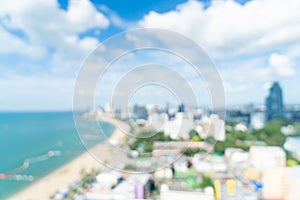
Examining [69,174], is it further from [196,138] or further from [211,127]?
[211,127]

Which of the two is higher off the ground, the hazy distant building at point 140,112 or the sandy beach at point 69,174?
the hazy distant building at point 140,112

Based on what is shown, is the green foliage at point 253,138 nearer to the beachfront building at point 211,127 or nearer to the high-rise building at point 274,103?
the beachfront building at point 211,127

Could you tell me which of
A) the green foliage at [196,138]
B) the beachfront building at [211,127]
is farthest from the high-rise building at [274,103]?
the green foliage at [196,138]

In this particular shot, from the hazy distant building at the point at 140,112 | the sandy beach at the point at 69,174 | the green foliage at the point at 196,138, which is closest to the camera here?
the sandy beach at the point at 69,174

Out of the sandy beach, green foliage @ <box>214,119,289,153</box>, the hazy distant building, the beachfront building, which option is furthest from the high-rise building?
the sandy beach

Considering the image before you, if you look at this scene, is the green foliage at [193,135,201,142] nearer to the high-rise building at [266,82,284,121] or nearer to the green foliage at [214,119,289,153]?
the green foliage at [214,119,289,153]

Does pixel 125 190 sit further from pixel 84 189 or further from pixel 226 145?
pixel 226 145

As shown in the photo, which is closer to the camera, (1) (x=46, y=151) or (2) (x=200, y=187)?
(2) (x=200, y=187)

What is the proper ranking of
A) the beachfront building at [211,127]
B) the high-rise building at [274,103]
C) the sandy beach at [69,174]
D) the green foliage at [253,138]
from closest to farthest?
the sandy beach at [69,174] → the beachfront building at [211,127] → the green foliage at [253,138] → the high-rise building at [274,103]

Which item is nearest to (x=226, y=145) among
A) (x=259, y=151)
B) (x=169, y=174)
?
(x=259, y=151)
